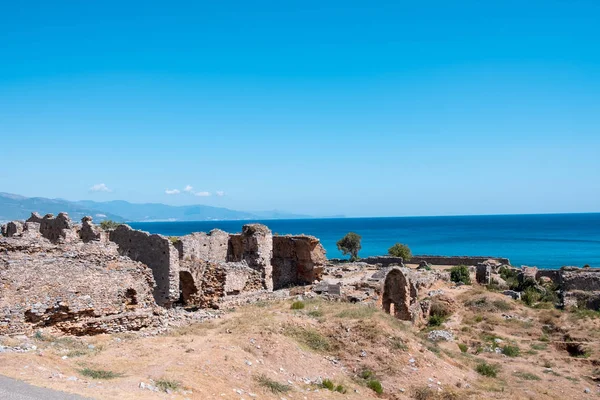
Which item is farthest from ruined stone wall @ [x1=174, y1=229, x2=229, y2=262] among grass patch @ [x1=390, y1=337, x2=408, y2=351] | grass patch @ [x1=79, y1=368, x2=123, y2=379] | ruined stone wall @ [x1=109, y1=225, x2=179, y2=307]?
grass patch @ [x1=79, y1=368, x2=123, y2=379]

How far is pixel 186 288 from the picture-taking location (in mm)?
20641

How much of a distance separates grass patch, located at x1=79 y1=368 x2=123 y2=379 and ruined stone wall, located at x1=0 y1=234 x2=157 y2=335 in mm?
4267

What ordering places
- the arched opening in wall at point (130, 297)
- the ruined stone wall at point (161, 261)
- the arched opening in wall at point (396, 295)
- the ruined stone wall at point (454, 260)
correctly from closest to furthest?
1. the arched opening in wall at point (130, 297)
2. the ruined stone wall at point (161, 261)
3. the arched opening in wall at point (396, 295)
4. the ruined stone wall at point (454, 260)

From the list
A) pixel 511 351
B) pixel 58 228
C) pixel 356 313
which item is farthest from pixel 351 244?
pixel 356 313

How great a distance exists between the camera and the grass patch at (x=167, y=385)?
30.7 ft

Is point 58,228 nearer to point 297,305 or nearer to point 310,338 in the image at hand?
point 297,305

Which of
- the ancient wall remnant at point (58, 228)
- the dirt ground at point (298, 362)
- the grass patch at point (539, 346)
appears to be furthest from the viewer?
the ancient wall remnant at point (58, 228)

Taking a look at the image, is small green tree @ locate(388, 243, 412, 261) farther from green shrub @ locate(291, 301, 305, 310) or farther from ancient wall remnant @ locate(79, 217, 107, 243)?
green shrub @ locate(291, 301, 305, 310)

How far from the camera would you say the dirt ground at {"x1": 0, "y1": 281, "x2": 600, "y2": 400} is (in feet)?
32.1

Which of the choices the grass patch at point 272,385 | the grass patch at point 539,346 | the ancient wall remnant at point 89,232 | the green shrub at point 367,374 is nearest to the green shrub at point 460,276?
the grass patch at point 539,346

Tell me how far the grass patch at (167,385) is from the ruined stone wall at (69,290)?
5365 millimetres

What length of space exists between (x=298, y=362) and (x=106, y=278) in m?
6.74

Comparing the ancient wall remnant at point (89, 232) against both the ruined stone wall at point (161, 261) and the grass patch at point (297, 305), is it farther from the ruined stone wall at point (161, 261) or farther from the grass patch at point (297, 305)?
the grass patch at point (297, 305)

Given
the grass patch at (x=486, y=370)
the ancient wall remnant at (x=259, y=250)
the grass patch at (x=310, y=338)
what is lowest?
the grass patch at (x=486, y=370)
